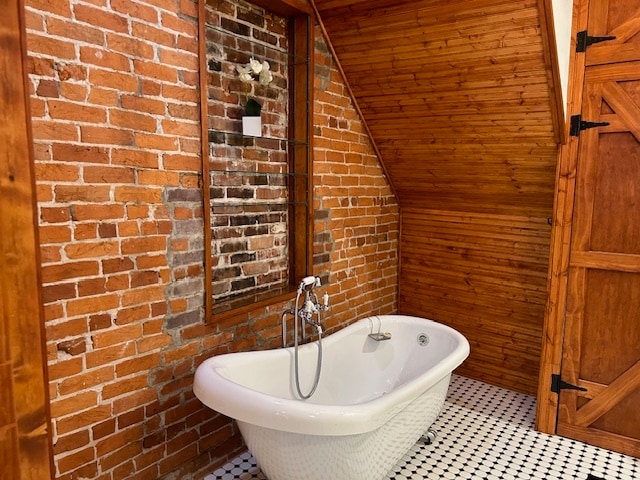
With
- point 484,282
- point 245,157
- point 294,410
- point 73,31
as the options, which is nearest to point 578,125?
point 484,282

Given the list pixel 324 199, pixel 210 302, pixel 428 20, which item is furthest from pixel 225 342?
pixel 428 20

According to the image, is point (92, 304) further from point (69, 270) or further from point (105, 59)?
point (105, 59)

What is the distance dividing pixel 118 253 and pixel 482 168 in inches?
92.8

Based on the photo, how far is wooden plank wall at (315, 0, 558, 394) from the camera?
250 centimetres

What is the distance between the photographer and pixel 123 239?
6.28 ft

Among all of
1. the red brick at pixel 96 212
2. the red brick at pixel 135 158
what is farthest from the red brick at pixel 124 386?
the red brick at pixel 135 158

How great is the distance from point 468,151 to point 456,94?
1.48ft

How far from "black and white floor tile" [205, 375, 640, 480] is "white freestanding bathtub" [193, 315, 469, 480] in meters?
0.27

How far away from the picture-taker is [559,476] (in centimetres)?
240

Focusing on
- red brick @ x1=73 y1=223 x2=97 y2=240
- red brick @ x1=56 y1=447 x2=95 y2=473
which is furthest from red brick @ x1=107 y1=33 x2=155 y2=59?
red brick @ x1=56 y1=447 x2=95 y2=473

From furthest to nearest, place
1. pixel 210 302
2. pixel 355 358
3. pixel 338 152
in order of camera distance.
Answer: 1. pixel 338 152
2. pixel 355 358
3. pixel 210 302

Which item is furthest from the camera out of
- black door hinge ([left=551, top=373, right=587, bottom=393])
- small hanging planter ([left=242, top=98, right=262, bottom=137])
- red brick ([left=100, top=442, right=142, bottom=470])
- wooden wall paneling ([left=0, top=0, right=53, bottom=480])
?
black door hinge ([left=551, top=373, right=587, bottom=393])

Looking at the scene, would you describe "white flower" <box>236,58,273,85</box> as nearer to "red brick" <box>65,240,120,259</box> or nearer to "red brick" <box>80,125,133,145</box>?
"red brick" <box>80,125,133,145</box>

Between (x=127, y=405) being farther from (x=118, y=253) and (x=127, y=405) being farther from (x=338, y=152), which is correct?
(x=338, y=152)
